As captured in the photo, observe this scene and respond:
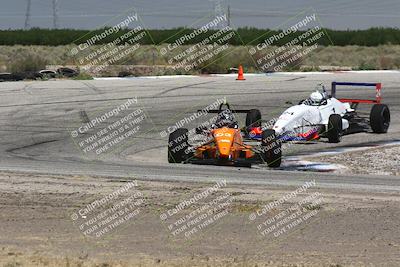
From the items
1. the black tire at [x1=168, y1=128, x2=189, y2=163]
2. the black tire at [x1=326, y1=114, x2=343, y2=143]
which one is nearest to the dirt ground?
the black tire at [x1=168, y1=128, x2=189, y2=163]

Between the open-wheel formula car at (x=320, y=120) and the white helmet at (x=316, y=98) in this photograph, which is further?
the white helmet at (x=316, y=98)

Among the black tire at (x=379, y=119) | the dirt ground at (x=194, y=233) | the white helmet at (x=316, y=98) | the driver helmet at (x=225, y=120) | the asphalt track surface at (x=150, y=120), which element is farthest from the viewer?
the black tire at (x=379, y=119)

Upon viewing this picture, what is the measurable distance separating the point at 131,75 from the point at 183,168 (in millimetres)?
24703

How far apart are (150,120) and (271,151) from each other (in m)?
8.44

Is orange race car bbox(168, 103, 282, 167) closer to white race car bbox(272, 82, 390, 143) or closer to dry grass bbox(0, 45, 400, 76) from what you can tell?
white race car bbox(272, 82, 390, 143)

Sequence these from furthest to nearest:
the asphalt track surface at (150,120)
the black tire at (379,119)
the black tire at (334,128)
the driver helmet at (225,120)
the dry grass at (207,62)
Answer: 1. the dry grass at (207,62)
2. the black tire at (379,119)
3. the black tire at (334,128)
4. the driver helmet at (225,120)
5. the asphalt track surface at (150,120)

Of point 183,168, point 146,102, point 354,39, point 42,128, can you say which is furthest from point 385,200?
point 354,39

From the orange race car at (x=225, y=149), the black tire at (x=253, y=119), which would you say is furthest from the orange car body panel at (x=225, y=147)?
the black tire at (x=253, y=119)

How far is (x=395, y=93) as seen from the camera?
110 feet

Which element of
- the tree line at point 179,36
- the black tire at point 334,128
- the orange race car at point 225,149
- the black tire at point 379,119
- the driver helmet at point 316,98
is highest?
the orange race car at point 225,149

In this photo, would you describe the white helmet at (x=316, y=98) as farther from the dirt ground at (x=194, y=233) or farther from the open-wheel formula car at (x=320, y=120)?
the dirt ground at (x=194, y=233)

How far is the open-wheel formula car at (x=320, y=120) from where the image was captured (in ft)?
67.6

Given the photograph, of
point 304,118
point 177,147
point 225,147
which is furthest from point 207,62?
point 225,147

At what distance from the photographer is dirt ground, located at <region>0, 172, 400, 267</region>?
10.4m
